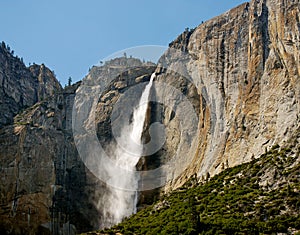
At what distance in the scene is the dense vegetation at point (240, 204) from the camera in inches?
1150

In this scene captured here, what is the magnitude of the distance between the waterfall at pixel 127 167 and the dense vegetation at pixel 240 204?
45.7 ft

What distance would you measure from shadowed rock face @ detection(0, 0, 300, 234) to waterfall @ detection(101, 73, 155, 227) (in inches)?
45.2

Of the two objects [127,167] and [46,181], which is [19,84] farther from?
[127,167]

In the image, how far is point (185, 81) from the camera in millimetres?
57406

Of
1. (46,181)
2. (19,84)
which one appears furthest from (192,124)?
(19,84)

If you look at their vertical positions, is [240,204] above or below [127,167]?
below

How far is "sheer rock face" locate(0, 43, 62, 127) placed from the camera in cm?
7082

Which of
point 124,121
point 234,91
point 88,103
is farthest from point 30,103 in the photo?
point 234,91

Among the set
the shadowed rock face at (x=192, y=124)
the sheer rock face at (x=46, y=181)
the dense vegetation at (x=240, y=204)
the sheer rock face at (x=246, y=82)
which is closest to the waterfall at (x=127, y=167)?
the shadowed rock face at (x=192, y=124)

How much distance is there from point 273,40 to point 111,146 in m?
24.7

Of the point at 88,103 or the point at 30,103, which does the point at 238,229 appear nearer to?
the point at 88,103

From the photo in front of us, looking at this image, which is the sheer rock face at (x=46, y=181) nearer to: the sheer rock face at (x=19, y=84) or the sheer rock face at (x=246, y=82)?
the sheer rock face at (x=19, y=84)

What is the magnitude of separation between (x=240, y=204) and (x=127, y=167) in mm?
25942

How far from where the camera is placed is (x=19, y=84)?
8012 centimetres
